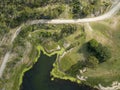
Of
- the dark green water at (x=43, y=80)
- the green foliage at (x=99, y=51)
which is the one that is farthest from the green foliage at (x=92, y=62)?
the dark green water at (x=43, y=80)

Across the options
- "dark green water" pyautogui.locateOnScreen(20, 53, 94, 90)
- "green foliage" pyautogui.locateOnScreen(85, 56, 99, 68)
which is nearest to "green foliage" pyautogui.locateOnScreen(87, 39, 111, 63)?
"green foliage" pyautogui.locateOnScreen(85, 56, 99, 68)

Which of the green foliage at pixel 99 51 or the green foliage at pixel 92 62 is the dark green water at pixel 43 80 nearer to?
the green foliage at pixel 92 62

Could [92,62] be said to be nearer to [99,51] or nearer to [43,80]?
[99,51]

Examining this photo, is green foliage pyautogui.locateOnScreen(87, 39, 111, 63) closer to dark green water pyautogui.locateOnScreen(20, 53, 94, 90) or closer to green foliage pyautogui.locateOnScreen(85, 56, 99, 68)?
green foliage pyautogui.locateOnScreen(85, 56, 99, 68)

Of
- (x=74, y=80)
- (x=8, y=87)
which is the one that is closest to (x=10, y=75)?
(x=8, y=87)

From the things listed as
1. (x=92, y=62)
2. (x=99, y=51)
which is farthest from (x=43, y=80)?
(x=99, y=51)

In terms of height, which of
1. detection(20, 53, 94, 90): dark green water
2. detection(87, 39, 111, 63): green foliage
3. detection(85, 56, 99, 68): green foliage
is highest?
A: detection(87, 39, 111, 63): green foliage

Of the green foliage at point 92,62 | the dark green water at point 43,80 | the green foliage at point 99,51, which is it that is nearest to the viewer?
the dark green water at point 43,80

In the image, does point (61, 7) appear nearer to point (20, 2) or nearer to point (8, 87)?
point (20, 2)
